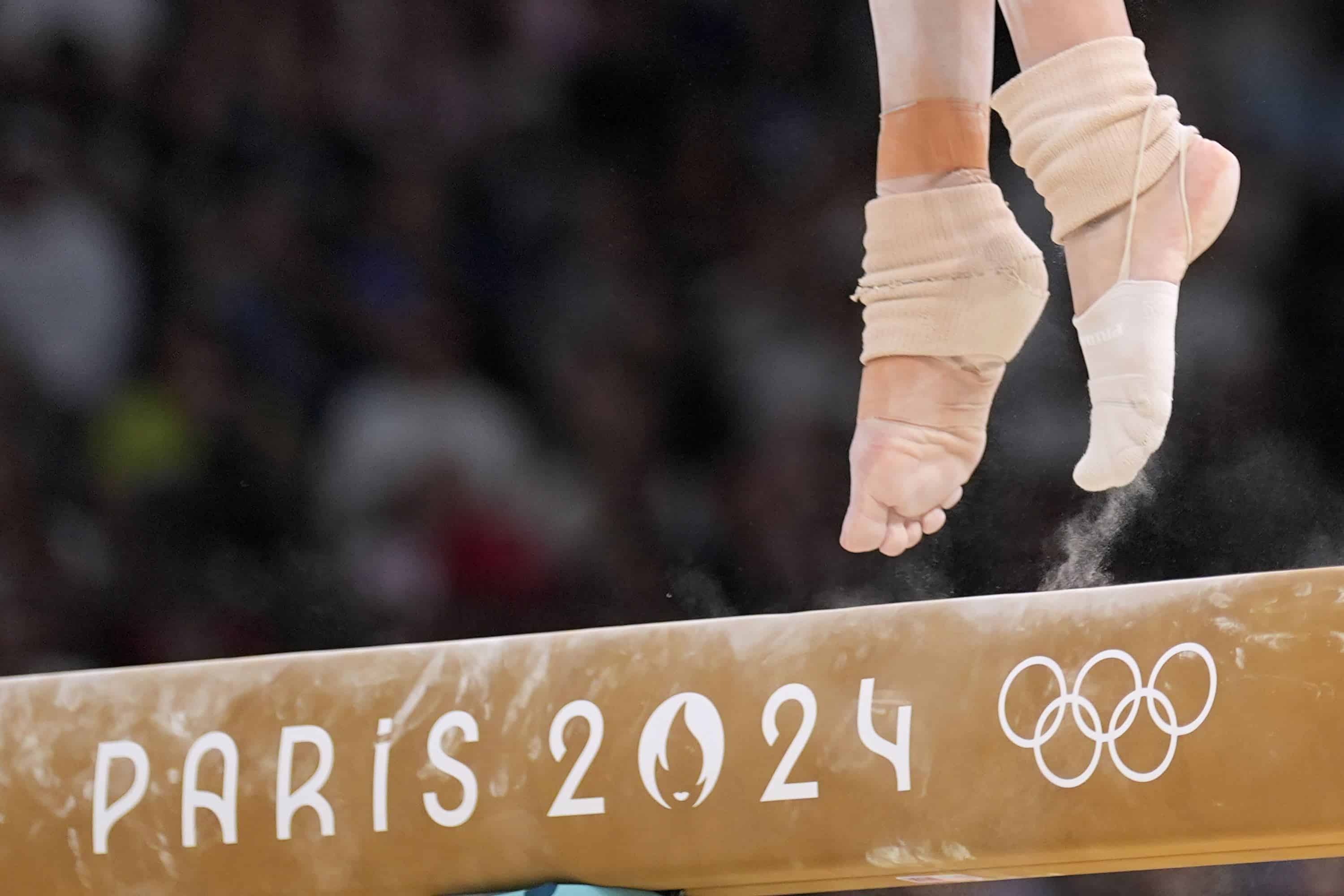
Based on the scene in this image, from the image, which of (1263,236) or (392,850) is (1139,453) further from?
A: (392,850)

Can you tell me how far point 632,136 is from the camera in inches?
101

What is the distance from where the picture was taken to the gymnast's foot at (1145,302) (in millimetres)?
2236

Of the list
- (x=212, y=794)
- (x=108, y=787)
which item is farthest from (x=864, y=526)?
(x=108, y=787)

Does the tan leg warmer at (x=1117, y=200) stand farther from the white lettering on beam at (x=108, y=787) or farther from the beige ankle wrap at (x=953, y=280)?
the white lettering on beam at (x=108, y=787)

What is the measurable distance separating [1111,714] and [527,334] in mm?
1045

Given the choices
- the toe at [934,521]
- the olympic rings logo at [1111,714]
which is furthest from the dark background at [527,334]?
the olympic rings logo at [1111,714]

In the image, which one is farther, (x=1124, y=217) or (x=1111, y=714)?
(x=1124, y=217)

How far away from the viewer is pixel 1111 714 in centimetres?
213

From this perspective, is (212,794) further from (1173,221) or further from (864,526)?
(1173,221)

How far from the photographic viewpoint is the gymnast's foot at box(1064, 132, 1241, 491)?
2.24 meters

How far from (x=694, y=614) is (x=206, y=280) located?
3.31 feet

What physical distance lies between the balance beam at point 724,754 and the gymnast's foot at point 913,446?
0.14 meters

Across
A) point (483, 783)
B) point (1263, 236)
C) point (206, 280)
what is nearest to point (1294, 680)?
point (1263, 236)

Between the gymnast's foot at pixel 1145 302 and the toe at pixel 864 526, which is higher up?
the gymnast's foot at pixel 1145 302
